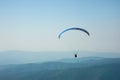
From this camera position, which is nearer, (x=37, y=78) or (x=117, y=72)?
(x=117, y=72)

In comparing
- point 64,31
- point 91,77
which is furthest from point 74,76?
point 64,31

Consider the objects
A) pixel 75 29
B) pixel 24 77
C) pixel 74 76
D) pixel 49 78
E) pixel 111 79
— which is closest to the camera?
pixel 75 29

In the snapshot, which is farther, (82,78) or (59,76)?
(59,76)

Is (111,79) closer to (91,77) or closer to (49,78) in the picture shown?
(91,77)

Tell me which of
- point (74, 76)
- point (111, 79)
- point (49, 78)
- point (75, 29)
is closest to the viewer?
point (75, 29)

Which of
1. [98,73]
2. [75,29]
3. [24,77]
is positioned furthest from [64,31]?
[24,77]

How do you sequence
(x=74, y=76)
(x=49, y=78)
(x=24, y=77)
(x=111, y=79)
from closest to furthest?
1. (x=111, y=79)
2. (x=74, y=76)
3. (x=49, y=78)
4. (x=24, y=77)

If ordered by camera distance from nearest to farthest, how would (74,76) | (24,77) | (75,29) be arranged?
(75,29)
(74,76)
(24,77)

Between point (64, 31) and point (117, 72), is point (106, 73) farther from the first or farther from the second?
point (64, 31)

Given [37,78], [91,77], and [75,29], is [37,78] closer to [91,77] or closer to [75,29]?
Answer: [91,77]
